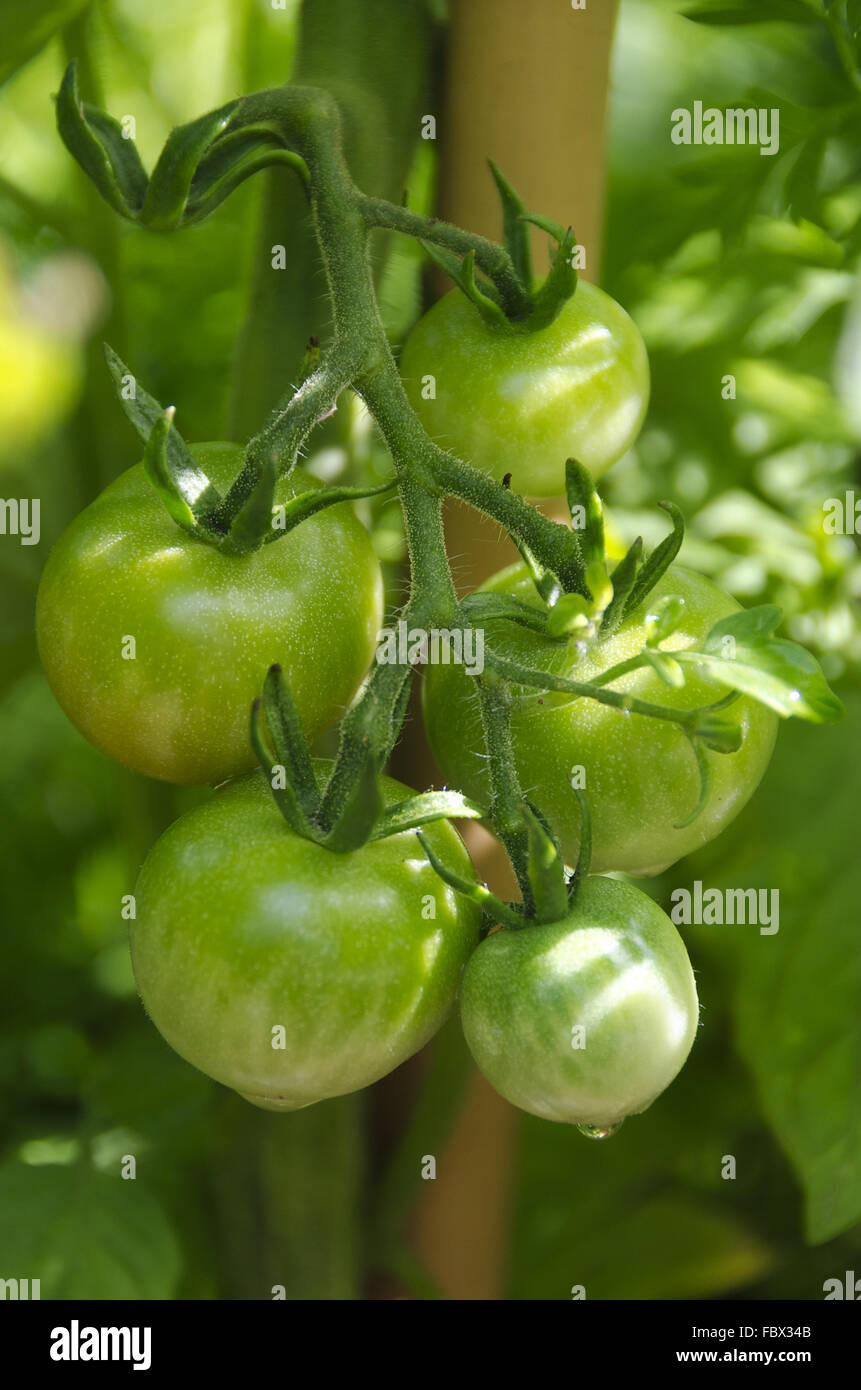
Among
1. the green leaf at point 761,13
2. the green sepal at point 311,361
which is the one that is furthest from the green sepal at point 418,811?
the green leaf at point 761,13

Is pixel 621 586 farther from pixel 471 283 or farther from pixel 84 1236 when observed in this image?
pixel 84 1236

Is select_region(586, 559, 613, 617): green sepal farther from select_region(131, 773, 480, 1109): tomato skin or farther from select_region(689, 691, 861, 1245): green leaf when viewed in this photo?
select_region(689, 691, 861, 1245): green leaf

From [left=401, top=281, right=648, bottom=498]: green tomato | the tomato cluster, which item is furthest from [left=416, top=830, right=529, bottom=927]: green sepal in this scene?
[left=401, top=281, right=648, bottom=498]: green tomato

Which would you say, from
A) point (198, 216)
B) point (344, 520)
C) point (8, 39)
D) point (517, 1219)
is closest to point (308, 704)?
point (344, 520)

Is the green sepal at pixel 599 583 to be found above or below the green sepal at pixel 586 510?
below

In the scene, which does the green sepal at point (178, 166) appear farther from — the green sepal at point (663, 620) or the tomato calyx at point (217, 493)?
the green sepal at point (663, 620)
